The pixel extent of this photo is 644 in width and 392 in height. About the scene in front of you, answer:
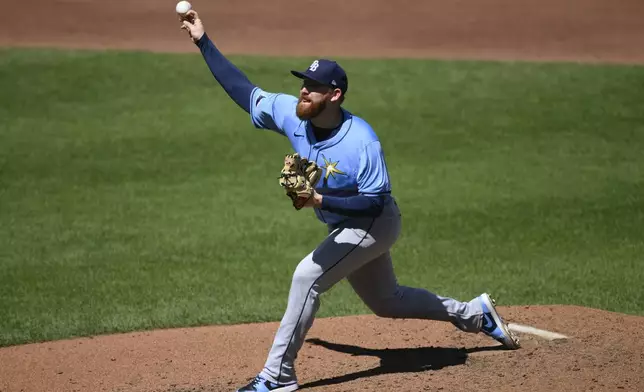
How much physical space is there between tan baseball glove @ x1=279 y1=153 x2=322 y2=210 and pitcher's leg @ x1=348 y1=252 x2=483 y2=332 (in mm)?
797

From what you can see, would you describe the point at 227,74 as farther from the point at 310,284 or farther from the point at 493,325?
the point at 493,325

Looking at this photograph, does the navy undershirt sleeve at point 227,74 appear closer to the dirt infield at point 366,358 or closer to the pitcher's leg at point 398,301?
the pitcher's leg at point 398,301

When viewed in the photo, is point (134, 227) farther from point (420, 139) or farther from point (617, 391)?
point (617, 391)

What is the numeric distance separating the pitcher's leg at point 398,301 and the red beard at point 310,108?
36.4 inches

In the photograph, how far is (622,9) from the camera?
17000mm

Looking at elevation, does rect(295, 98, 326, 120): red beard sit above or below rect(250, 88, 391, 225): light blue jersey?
above

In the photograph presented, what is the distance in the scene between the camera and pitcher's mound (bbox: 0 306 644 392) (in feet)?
17.7

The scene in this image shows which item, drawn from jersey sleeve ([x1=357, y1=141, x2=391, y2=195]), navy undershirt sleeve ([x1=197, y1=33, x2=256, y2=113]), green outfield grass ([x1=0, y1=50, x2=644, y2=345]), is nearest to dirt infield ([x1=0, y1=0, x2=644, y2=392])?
green outfield grass ([x1=0, y1=50, x2=644, y2=345])

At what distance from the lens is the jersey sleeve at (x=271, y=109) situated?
18.1 ft

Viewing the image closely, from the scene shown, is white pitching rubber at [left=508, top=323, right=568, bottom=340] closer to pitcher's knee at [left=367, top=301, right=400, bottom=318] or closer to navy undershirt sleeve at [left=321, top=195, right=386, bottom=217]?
pitcher's knee at [left=367, top=301, right=400, bottom=318]

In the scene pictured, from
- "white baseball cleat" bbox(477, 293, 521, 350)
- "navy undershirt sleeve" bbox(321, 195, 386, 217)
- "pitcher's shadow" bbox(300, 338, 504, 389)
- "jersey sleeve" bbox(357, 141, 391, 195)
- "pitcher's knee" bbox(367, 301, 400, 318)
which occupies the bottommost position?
"pitcher's shadow" bbox(300, 338, 504, 389)

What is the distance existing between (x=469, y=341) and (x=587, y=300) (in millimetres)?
1515

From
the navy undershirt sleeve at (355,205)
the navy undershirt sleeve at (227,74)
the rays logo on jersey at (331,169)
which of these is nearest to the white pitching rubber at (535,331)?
the navy undershirt sleeve at (355,205)

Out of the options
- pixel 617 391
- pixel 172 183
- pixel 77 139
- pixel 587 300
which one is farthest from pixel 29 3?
pixel 617 391
